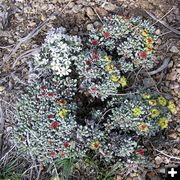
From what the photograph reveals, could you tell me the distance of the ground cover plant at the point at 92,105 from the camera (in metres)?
2.58

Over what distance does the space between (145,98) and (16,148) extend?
0.87 meters

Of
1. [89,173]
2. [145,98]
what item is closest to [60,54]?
[145,98]

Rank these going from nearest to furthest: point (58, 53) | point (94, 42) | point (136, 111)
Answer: point (136, 111), point (58, 53), point (94, 42)

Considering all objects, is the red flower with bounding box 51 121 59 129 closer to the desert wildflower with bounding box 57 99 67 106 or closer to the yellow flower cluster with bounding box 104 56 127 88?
the desert wildflower with bounding box 57 99 67 106

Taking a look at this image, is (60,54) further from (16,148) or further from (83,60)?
(16,148)

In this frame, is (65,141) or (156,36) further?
(156,36)

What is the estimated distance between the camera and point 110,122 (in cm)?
264

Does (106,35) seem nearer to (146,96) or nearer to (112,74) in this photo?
(112,74)

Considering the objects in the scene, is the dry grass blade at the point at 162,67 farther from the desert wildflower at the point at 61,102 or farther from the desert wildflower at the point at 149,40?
the desert wildflower at the point at 61,102

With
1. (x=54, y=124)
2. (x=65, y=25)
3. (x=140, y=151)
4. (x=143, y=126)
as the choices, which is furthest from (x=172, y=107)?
(x=65, y=25)

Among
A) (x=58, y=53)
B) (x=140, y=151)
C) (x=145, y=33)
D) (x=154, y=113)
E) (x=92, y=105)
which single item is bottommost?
(x=140, y=151)

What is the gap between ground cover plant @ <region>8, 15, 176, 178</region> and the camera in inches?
101

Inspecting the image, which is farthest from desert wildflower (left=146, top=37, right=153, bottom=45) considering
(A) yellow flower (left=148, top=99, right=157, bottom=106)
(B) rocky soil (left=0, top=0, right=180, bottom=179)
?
(A) yellow flower (left=148, top=99, right=157, bottom=106)

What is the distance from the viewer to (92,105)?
9.05ft
